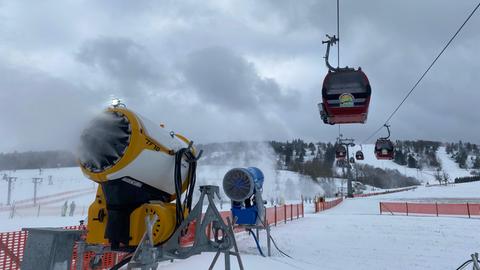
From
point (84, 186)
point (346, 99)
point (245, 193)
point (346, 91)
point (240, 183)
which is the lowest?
point (245, 193)

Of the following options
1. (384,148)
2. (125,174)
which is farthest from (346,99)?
(384,148)

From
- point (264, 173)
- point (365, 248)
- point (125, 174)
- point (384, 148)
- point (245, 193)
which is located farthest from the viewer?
point (264, 173)

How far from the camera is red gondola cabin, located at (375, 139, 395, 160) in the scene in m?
23.1

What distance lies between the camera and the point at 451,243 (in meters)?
12.6

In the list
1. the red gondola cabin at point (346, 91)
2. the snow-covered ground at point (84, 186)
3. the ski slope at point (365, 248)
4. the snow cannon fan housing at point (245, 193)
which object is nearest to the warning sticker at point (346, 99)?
the red gondola cabin at point (346, 91)

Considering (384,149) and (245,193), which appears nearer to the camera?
(245,193)

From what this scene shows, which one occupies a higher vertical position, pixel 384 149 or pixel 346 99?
pixel 384 149

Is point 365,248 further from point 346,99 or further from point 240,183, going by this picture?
point 346,99

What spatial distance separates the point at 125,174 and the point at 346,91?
7.29m

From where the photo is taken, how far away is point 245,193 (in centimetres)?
1053

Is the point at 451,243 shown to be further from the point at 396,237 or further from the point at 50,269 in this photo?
the point at 50,269

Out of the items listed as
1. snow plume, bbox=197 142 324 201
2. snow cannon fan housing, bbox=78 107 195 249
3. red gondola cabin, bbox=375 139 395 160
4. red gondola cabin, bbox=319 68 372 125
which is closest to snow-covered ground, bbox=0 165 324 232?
snow plume, bbox=197 142 324 201

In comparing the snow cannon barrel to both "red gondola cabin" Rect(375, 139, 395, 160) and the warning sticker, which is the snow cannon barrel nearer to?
the warning sticker

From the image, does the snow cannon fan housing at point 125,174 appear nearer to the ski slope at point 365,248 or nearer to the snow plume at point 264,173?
the ski slope at point 365,248
